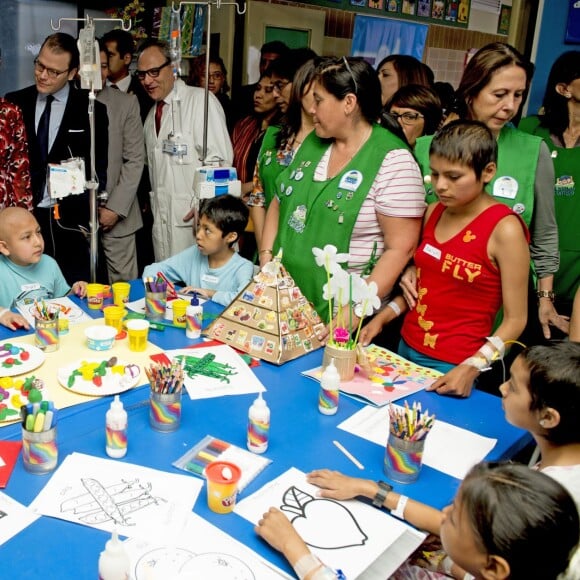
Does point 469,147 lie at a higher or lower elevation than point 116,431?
higher

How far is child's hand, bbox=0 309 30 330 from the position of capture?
200 centimetres

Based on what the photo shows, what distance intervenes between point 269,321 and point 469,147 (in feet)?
2.62

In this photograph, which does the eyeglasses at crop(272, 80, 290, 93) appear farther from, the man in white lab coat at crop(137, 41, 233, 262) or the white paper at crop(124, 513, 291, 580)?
the white paper at crop(124, 513, 291, 580)

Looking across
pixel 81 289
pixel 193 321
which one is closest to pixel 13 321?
pixel 81 289

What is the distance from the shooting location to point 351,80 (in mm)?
2076

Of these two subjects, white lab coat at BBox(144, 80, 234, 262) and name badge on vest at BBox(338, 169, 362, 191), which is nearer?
name badge on vest at BBox(338, 169, 362, 191)

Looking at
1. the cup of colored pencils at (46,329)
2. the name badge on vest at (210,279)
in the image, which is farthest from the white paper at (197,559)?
the name badge on vest at (210,279)

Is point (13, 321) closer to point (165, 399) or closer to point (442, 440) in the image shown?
point (165, 399)

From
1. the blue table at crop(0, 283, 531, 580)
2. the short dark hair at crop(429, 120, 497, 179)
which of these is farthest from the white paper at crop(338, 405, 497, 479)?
the short dark hair at crop(429, 120, 497, 179)

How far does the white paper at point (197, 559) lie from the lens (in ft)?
3.51

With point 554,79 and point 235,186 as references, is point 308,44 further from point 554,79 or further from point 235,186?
point 235,186

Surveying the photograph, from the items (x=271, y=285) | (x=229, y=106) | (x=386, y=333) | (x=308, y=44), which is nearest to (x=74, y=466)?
(x=271, y=285)

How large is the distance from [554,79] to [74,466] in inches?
104

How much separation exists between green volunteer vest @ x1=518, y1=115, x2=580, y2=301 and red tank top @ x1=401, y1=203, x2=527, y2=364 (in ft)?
3.91
